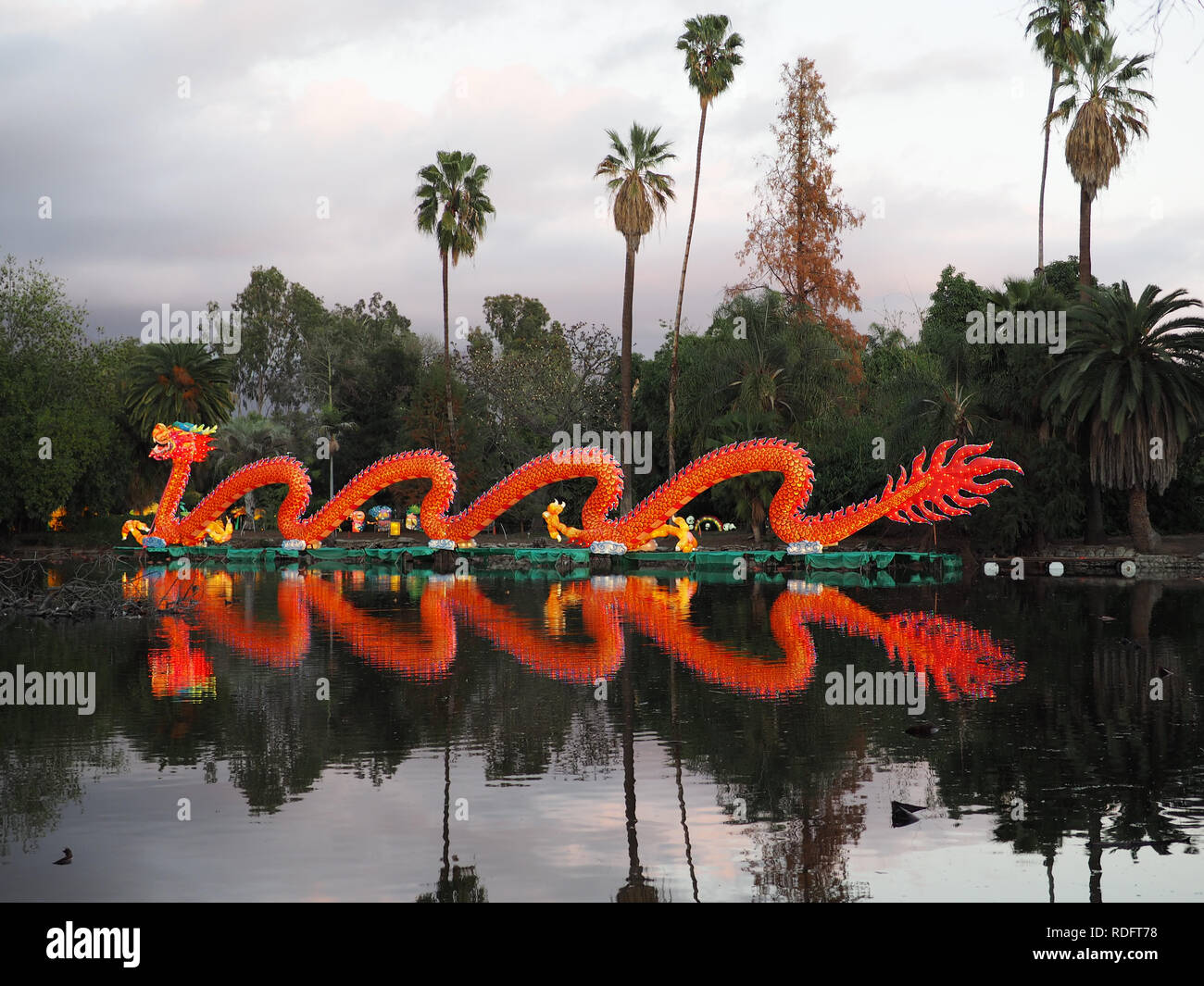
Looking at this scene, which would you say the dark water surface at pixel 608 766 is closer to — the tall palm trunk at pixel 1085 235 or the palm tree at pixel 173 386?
the tall palm trunk at pixel 1085 235

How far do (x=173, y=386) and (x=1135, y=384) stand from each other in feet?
131

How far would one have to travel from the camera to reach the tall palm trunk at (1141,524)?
3300 cm

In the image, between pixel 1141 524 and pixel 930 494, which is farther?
pixel 1141 524

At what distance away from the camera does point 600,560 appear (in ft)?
117

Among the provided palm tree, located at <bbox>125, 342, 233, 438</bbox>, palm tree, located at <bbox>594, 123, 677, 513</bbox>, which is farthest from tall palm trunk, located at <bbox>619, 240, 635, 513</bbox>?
palm tree, located at <bbox>125, 342, 233, 438</bbox>

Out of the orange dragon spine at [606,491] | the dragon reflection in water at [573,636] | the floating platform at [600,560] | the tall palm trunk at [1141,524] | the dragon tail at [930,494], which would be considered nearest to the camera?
the dragon reflection in water at [573,636]

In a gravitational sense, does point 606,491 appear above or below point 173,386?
below

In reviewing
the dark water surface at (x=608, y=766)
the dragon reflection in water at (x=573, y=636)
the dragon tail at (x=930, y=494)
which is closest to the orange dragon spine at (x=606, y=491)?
the dragon tail at (x=930, y=494)

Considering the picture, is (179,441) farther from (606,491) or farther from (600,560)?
(600,560)

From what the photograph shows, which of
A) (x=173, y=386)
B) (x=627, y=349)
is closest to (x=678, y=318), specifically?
(x=627, y=349)

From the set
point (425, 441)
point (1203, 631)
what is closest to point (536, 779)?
point (1203, 631)

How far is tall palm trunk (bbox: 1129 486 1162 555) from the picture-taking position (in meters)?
33.0

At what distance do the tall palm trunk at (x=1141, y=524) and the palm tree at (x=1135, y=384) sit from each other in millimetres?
83
